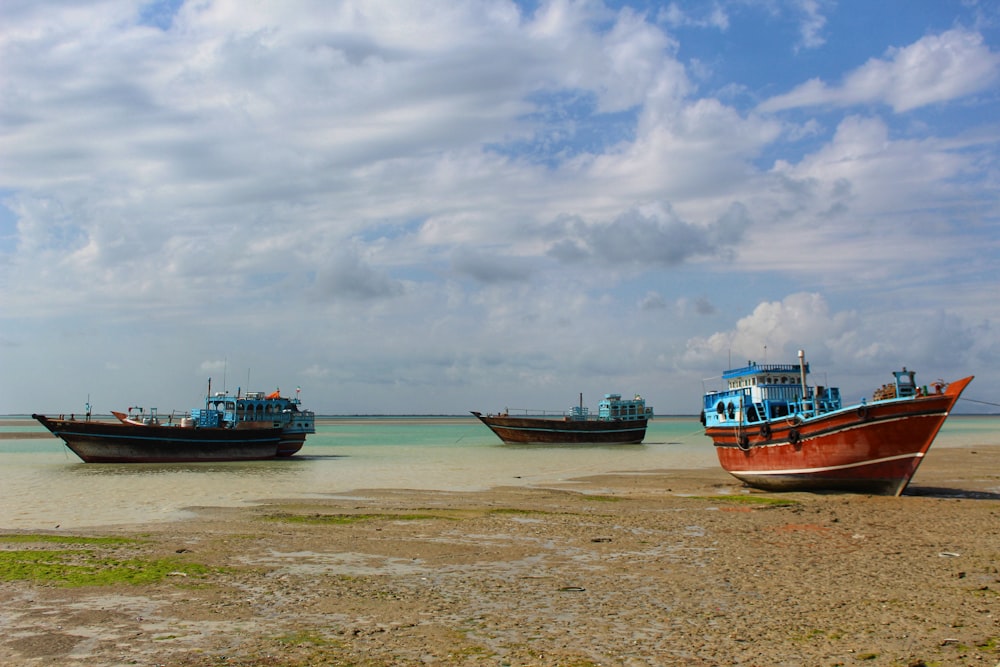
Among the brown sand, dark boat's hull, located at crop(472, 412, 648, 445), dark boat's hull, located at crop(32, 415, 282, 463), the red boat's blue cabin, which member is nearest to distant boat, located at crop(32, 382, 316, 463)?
dark boat's hull, located at crop(32, 415, 282, 463)

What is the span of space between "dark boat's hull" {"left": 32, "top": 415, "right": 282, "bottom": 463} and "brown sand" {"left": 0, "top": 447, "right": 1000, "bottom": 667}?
86.4ft

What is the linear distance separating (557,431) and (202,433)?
32.7 metres

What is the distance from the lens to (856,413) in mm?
22172

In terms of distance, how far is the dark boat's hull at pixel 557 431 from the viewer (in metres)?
66.9

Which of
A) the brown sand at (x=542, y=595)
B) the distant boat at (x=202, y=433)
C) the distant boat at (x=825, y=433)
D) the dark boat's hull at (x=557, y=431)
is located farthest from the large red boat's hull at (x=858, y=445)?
the dark boat's hull at (x=557, y=431)

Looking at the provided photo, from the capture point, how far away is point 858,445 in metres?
22.3

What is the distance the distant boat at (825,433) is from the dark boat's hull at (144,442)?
97.0 feet

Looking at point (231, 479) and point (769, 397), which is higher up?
point (769, 397)

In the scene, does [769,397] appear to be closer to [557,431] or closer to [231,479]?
[231,479]

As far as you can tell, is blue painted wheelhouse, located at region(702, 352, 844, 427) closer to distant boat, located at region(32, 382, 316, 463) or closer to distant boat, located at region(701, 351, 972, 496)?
distant boat, located at region(701, 351, 972, 496)

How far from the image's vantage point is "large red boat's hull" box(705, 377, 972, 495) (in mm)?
21484

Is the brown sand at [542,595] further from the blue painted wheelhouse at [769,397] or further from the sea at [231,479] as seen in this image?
the blue painted wheelhouse at [769,397]

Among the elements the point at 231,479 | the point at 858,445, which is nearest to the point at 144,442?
the point at 231,479

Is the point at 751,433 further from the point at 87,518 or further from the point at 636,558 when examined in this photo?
the point at 87,518
